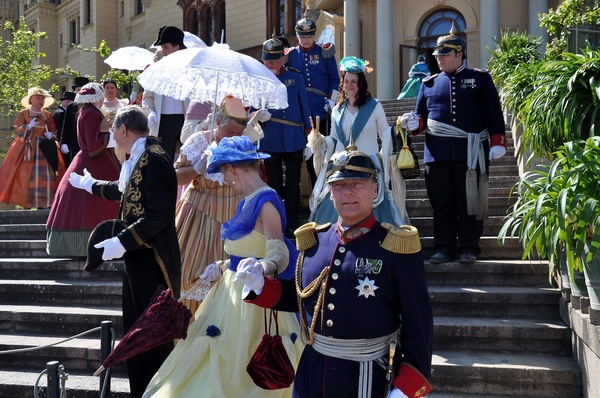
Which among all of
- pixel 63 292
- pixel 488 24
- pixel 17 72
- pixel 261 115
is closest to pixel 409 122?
pixel 261 115

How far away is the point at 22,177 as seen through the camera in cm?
979

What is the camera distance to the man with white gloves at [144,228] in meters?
4.05

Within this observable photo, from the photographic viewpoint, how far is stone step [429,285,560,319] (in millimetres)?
5156

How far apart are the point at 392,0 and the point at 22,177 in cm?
1229

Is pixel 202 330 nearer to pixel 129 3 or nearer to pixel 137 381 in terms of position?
pixel 137 381

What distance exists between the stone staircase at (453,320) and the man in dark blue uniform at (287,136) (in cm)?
131

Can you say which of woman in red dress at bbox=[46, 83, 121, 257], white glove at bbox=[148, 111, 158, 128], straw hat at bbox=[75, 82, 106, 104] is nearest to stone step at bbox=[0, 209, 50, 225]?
woman in red dress at bbox=[46, 83, 121, 257]

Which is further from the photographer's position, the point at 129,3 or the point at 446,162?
the point at 129,3

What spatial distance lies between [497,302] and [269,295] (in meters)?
2.94

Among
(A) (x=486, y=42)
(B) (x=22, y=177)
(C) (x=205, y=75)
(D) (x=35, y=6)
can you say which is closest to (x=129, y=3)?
(D) (x=35, y=6)

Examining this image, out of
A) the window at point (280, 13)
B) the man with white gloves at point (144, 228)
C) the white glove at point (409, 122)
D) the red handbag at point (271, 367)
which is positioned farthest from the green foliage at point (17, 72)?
the red handbag at point (271, 367)

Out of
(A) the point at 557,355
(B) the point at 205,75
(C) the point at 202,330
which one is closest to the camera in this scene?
(C) the point at 202,330

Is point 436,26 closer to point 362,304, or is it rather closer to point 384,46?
point 384,46

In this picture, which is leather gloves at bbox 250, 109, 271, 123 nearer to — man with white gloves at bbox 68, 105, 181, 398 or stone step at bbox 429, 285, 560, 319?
man with white gloves at bbox 68, 105, 181, 398
